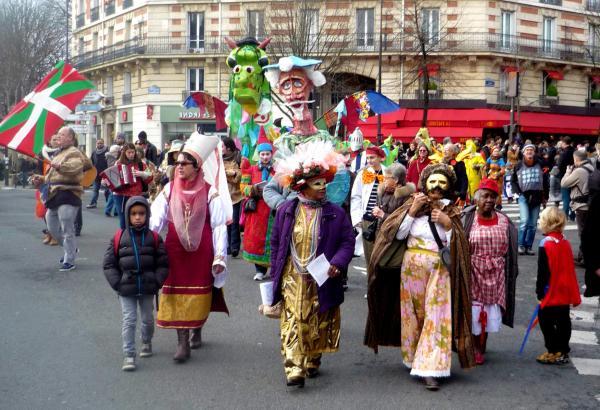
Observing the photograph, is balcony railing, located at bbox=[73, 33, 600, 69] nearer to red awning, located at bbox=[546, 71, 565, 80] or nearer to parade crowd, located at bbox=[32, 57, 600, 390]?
red awning, located at bbox=[546, 71, 565, 80]

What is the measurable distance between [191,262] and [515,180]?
819cm

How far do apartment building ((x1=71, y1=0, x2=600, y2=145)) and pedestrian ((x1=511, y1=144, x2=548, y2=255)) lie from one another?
20.4 m

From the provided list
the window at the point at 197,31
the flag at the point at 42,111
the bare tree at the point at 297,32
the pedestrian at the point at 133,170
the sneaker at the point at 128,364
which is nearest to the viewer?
the sneaker at the point at 128,364

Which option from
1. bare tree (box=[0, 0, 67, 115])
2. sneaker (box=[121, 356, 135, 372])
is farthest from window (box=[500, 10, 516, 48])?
sneaker (box=[121, 356, 135, 372])

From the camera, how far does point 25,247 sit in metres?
12.8

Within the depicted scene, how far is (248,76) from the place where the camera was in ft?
31.2

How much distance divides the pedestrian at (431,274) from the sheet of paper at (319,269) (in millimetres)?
481

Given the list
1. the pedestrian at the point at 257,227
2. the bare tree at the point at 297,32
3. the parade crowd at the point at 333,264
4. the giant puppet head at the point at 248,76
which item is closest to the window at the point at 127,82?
the bare tree at the point at 297,32

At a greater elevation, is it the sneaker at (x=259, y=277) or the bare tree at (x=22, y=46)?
the bare tree at (x=22, y=46)

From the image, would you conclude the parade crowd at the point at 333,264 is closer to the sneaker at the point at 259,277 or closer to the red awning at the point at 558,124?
the sneaker at the point at 259,277

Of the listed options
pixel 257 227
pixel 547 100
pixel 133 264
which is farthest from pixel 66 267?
pixel 547 100

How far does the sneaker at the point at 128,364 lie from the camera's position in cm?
600

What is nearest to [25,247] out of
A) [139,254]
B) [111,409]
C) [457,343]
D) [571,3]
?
[139,254]

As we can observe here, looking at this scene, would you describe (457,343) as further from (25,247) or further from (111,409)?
(25,247)
